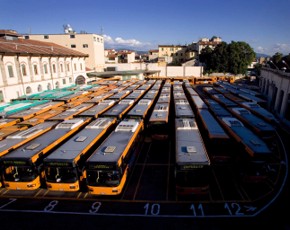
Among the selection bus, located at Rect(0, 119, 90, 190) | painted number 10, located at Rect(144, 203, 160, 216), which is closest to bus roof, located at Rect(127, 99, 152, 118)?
bus, located at Rect(0, 119, 90, 190)

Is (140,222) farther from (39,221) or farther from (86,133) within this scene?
(86,133)

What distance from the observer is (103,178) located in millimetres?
13438

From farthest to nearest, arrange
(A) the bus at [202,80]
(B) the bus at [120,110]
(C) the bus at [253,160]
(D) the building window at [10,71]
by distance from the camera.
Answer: (A) the bus at [202,80]
(D) the building window at [10,71]
(B) the bus at [120,110]
(C) the bus at [253,160]

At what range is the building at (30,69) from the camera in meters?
34.6

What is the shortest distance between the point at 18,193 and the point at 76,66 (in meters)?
46.6

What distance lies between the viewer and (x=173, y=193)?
1505 centimetres

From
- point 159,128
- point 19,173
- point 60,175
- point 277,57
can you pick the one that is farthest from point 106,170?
point 277,57

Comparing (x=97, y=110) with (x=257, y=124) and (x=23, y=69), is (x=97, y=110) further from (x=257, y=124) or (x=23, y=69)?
(x=23, y=69)

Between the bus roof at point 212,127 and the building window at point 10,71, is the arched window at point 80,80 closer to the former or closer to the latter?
the building window at point 10,71

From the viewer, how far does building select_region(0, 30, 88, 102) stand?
34.6m

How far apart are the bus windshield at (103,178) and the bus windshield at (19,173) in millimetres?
3691

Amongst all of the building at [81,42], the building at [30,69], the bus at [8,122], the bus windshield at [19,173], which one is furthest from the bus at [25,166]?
the building at [81,42]

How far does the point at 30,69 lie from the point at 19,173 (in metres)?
31.3

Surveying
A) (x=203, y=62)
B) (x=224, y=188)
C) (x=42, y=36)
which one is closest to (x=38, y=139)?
(x=224, y=188)
